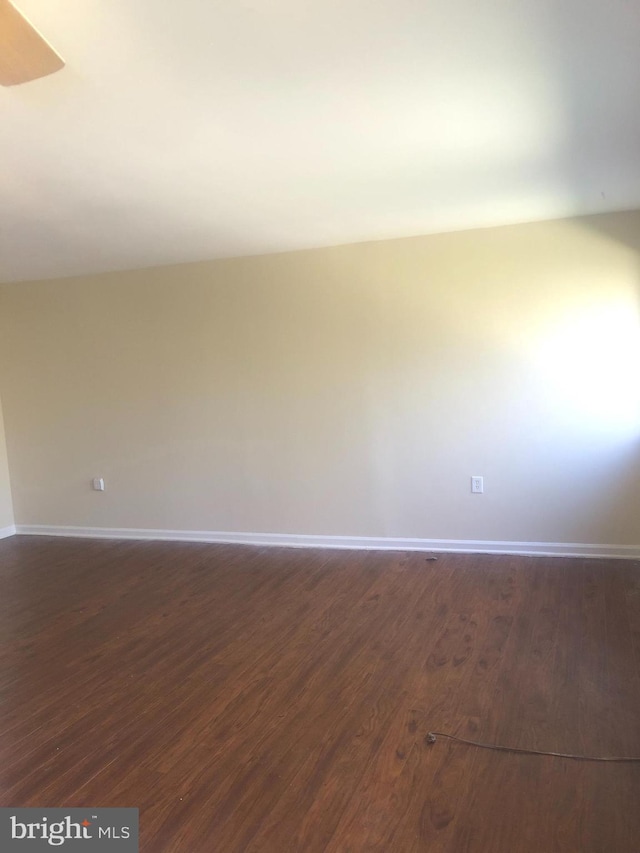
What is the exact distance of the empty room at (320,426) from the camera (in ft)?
6.47

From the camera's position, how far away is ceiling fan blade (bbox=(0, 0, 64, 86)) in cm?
171

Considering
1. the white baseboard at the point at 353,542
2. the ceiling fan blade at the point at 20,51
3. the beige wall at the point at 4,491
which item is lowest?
the white baseboard at the point at 353,542

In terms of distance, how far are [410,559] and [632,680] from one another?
1791 mm

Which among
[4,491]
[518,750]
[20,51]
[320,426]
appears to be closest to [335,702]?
[518,750]

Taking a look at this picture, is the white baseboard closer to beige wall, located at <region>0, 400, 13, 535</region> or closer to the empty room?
the empty room

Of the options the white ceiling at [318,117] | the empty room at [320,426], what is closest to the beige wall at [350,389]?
the empty room at [320,426]

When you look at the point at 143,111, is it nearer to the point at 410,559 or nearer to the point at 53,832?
the point at 53,832

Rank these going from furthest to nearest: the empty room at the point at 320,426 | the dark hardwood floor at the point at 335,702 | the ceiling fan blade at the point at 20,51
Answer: the empty room at the point at 320,426, the dark hardwood floor at the point at 335,702, the ceiling fan blade at the point at 20,51

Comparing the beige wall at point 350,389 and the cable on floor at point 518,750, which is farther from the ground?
the beige wall at point 350,389

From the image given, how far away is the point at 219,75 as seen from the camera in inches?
88.5

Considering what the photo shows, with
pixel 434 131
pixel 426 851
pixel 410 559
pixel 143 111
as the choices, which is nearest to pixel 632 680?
pixel 426 851

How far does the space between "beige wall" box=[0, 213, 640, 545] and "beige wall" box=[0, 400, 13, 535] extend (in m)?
0.13

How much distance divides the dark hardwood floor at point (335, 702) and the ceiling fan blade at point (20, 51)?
7.50 feet

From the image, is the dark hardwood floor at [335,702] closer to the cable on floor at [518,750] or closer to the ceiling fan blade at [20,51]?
the cable on floor at [518,750]
